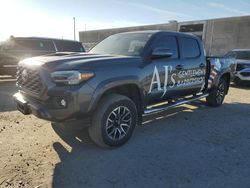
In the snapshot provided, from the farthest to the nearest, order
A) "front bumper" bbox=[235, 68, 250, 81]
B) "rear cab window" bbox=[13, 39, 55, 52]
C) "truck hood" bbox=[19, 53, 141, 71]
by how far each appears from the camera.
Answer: "front bumper" bbox=[235, 68, 250, 81]
"rear cab window" bbox=[13, 39, 55, 52]
"truck hood" bbox=[19, 53, 141, 71]

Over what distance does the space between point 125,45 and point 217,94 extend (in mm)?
3559

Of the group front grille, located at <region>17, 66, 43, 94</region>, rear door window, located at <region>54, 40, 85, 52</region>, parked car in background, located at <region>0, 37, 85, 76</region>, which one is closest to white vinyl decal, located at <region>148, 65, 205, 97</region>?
front grille, located at <region>17, 66, 43, 94</region>

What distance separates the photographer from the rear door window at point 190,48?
18.4ft

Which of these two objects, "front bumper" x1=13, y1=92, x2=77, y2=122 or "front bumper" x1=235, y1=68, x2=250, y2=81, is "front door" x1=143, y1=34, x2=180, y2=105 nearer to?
"front bumper" x1=13, y1=92, x2=77, y2=122

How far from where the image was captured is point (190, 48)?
5855 millimetres

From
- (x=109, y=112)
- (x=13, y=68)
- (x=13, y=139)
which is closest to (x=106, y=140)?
(x=109, y=112)

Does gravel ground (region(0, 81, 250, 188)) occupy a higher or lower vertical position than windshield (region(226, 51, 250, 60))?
lower

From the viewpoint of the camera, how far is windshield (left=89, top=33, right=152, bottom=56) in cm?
472

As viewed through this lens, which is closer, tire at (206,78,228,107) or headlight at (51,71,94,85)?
headlight at (51,71,94,85)

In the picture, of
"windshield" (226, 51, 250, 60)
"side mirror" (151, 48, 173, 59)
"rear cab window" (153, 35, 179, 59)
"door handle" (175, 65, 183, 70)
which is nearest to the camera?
"side mirror" (151, 48, 173, 59)

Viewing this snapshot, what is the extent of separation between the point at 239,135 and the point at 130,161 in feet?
8.22

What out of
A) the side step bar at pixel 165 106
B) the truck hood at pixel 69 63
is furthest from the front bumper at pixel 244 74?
the truck hood at pixel 69 63

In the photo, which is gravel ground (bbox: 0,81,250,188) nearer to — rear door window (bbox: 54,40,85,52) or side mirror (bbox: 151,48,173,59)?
side mirror (bbox: 151,48,173,59)

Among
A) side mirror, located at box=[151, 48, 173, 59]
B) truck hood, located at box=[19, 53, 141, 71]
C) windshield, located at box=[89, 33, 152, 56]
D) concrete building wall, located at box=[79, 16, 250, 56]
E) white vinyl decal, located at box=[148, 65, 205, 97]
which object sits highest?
concrete building wall, located at box=[79, 16, 250, 56]
